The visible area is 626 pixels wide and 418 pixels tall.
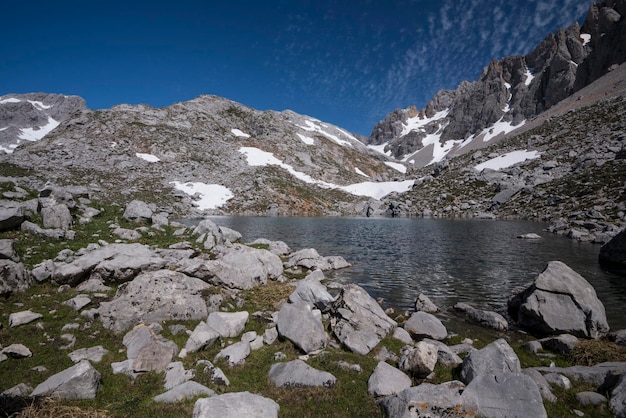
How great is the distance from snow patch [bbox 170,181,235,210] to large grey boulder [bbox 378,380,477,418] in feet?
314

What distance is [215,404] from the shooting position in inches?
308

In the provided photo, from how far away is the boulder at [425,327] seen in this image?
1537cm

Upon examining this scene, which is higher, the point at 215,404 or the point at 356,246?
the point at 356,246

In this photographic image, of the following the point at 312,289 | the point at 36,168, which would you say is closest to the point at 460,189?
the point at 312,289

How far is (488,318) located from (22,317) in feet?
76.3

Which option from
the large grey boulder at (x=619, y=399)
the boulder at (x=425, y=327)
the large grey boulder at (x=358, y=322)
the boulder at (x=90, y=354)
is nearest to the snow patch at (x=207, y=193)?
the large grey boulder at (x=358, y=322)

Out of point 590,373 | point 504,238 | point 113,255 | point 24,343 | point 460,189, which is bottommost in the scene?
point 24,343

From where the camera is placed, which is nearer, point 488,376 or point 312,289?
point 488,376

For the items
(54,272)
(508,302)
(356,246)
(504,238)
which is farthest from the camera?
(504,238)

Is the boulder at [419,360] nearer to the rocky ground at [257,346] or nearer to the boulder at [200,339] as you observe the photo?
the rocky ground at [257,346]

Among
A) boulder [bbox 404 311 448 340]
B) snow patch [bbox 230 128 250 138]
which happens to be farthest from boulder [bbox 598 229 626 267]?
snow patch [bbox 230 128 250 138]

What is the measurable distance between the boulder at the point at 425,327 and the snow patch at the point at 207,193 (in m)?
90.1

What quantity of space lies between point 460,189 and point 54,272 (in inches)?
4913

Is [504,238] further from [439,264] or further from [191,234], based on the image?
[191,234]
